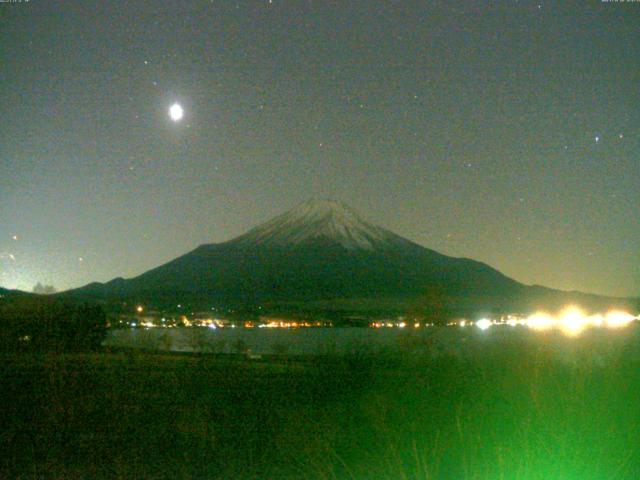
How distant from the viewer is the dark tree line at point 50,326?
1613 inches

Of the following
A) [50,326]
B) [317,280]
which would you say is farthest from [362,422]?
[317,280]

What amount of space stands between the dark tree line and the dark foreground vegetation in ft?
64.0

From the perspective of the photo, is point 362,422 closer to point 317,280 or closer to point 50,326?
point 50,326

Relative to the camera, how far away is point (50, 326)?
41312 mm

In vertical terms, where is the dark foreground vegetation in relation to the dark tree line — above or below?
below

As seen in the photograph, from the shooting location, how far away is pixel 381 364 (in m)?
21.3

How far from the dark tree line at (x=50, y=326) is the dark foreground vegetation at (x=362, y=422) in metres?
19.5

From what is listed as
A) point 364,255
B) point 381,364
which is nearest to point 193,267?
point 364,255

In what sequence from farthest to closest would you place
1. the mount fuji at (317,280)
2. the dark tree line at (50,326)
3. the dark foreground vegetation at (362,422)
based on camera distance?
the mount fuji at (317,280) < the dark tree line at (50,326) < the dark foreground vegetation at (362,422)

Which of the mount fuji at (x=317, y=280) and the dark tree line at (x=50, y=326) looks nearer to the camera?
the dark tree line at (x=50, y=326)

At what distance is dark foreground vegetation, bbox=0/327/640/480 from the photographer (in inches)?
365

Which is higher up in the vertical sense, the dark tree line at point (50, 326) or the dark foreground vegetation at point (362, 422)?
the dark tree line at point (50, 326)

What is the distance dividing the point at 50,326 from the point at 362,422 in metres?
30.2

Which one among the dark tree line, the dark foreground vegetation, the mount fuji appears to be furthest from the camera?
the mount fuji
